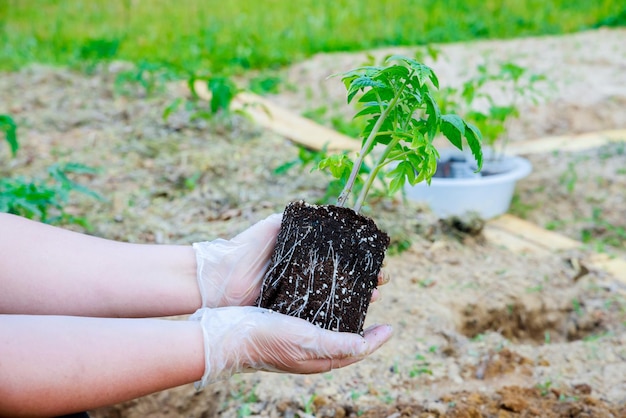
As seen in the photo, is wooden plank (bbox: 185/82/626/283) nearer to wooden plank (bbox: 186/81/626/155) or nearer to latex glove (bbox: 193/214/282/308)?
wooden plank (bbox: 186/81/626/155)

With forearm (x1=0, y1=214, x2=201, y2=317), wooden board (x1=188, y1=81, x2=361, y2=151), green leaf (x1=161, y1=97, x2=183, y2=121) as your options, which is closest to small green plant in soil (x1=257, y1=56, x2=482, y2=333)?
forearm (x1=0, y1=214, x2=201, y2=317)

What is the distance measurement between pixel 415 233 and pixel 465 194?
453 millimetres

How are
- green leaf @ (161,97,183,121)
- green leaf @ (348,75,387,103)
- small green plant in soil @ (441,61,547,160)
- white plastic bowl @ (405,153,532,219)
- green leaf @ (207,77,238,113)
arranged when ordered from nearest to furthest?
green leaf @ (348,75,387,103), white plastic bowl @ (405,153,532,219), small green plant in soil @ (441,61,547,160), green leaf @ (207,77,238,113), green leaf @ (161,97,183,121)

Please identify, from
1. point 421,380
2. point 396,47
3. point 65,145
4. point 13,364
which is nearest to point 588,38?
point 396,47

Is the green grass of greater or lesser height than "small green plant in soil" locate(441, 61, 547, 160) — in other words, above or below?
above

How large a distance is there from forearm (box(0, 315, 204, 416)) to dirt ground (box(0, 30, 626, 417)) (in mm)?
602

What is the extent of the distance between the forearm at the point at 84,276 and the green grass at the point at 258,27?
3.93 metres

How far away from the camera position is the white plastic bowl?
11.0 ft

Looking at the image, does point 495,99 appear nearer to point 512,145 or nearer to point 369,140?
point 512,145

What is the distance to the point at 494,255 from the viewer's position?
3.05m

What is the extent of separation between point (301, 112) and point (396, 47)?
66.0 inches

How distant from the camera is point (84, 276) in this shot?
5.67ft

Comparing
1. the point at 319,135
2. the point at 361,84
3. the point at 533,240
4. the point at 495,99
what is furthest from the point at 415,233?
the point at 495,99

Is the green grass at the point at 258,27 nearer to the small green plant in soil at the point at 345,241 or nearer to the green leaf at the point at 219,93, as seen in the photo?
the green leaf at the point at 219,93
